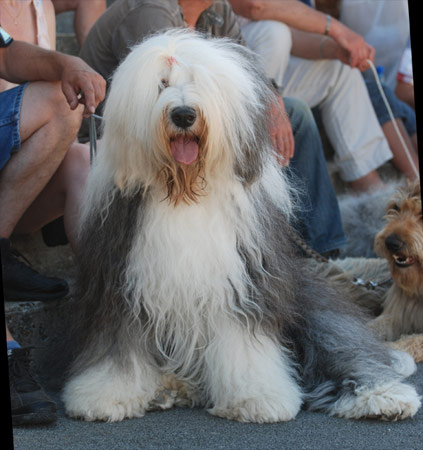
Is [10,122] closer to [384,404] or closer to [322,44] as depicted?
[384,404]

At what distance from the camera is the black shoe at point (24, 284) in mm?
3121

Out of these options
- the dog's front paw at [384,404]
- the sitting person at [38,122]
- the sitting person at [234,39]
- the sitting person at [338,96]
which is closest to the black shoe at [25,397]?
the sitting person at [38,122]

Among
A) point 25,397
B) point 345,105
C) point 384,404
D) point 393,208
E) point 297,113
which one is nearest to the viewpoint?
point 384,404

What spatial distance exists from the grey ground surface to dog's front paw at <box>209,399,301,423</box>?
22mm

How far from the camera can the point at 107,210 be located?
244cm

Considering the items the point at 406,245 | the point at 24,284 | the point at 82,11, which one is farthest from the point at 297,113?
the point at 24,284

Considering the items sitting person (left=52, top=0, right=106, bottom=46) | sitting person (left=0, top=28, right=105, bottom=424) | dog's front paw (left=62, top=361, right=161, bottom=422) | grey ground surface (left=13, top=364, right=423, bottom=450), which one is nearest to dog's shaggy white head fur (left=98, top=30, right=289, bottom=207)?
sitting person (left=0, top=28, right=105, bottom=424)

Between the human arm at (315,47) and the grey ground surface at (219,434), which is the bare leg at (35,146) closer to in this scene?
the grey ground surface at (219,434)

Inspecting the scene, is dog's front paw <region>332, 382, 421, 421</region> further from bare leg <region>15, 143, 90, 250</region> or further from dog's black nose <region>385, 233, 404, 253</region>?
bare leg <region>15, 143, 90, 250</region>

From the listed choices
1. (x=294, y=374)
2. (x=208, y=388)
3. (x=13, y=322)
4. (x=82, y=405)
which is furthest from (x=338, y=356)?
(x=13, y=322)

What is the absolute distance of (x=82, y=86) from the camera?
278cm

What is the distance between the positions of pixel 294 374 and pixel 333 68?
268cm

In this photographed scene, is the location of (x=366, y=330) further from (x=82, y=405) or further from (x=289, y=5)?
(x=289, y=5)

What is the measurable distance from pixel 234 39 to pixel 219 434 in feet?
6.55
